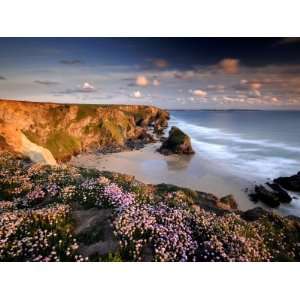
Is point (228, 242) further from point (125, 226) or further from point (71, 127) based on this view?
point (71, 127)

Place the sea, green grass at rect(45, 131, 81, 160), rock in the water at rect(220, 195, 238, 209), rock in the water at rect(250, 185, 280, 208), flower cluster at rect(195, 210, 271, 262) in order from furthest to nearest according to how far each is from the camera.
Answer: green grass at rect(45, 131, 81, 160) → the sea → rock in the water at rect(250, 185, 280, 208) → rock in the water at rect(220, 195, 238, 209) → flower cluster at rect(195, 210, 271, 262)

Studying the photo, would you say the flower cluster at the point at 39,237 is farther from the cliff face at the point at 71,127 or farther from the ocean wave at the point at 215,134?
the ocean wave at the point at 215,134

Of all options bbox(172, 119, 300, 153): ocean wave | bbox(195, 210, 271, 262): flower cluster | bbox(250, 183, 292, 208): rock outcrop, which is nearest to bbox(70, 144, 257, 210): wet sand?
bbox(250, 183, 292, 208): rock outcrop

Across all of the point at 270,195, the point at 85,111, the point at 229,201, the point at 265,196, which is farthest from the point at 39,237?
the point at 270,195

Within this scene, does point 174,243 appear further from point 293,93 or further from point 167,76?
point 293,93

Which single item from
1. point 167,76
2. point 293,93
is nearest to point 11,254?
point 167,76

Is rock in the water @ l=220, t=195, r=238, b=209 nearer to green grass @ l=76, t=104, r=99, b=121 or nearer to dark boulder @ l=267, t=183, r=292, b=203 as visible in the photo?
dark boulder @ l=267, t=183, r=292, b=203
